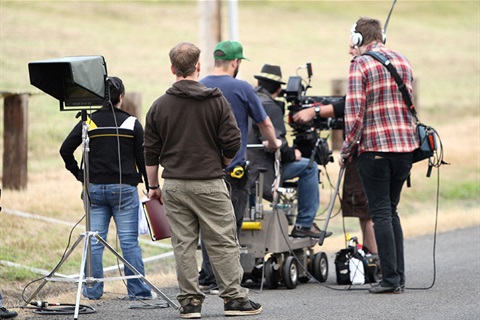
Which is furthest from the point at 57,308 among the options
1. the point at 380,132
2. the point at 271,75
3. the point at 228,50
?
the point at 271,75

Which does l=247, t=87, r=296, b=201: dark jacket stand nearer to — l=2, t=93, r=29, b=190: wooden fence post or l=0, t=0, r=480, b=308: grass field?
l=0, t=0, r=480, b=308: grass field

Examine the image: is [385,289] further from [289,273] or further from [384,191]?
[289,273]

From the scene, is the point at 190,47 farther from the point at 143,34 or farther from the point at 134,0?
the point at 134,0

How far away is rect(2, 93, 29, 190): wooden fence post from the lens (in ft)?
48.2

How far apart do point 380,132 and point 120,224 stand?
7.53 ft

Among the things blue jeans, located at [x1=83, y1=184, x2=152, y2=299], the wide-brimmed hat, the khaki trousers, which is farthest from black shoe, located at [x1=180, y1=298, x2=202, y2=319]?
the wide-brimmed hat

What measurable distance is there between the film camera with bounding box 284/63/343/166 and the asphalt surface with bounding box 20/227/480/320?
1265 millimetres

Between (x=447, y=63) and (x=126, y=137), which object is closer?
(x=126, y=137)

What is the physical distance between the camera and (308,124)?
10.4 m

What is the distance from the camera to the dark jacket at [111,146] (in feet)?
28.7

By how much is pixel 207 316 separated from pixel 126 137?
1720mm

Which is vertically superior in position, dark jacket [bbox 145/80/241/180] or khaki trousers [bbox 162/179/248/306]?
dark jacket [bbox 145/80/241/180]

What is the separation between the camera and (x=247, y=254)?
9.80 m

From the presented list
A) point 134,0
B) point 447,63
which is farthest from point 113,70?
point 134,0
